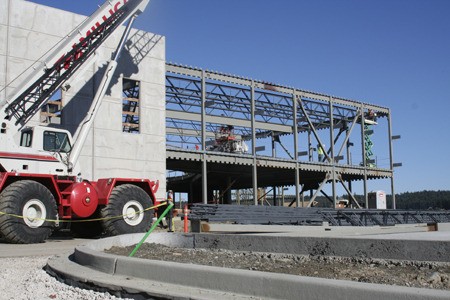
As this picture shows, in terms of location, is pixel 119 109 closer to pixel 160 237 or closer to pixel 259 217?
pixel 259 217

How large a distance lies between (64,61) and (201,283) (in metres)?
13.0

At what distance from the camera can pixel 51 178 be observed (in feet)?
47.0

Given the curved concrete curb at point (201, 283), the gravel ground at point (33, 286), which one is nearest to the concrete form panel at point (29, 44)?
the gravel ground at point (33, 286)

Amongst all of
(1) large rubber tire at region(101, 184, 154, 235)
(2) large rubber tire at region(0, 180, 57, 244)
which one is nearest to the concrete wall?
(1) large rubber tire at region(101, 184, 154, 235)

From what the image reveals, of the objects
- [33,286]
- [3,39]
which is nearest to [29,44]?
[3,39]

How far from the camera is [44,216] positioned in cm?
1373

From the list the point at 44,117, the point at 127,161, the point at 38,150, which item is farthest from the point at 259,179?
the point at 38,150

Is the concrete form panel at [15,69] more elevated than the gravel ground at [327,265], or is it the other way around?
the concrete form panel at [15,69]

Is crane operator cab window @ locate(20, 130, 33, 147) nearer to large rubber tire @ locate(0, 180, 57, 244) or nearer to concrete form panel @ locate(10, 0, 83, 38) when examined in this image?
large rubber tire @ locate(0, 180, 57, 244)

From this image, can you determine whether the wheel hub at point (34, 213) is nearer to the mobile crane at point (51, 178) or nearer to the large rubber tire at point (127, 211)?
the mobile crane at point (51, 178)

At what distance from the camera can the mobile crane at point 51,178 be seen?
1344cm

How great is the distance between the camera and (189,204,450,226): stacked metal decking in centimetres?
1769

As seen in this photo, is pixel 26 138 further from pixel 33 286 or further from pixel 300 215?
pixel 300 215

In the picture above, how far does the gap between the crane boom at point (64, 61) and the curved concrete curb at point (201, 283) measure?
28.6 ft
